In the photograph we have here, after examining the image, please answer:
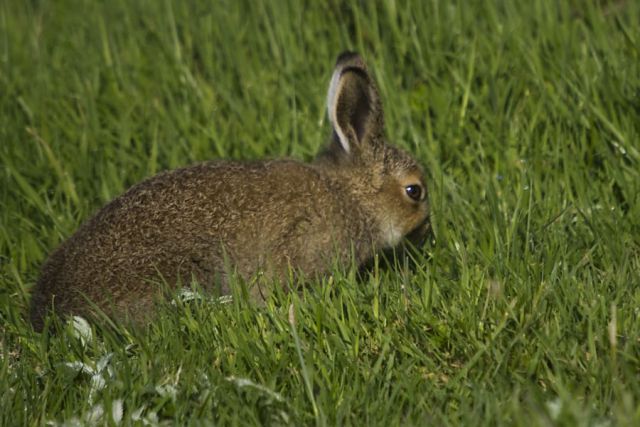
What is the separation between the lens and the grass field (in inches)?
163

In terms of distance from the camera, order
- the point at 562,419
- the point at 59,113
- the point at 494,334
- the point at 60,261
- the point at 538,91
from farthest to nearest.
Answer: the point at 59,113 → the point at 538,91 → the point at 60,261 → the point at 494,334 → the point at 562,419

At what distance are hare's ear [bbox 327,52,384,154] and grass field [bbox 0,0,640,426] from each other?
19.0 inches

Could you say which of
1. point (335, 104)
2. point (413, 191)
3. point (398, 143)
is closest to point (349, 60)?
point (335, 104)

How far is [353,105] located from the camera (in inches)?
239

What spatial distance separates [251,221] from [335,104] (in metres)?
0.91

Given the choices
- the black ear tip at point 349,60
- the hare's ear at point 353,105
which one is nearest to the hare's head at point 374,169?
the hare's ear at point 353,105

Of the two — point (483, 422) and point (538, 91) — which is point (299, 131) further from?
point (483, 422)

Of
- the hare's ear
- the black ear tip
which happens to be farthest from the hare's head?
the black ear tip

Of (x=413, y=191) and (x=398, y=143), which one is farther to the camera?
(x=398, y=143)

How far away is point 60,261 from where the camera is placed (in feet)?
17.8

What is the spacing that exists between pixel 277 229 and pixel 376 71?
5.86 feet

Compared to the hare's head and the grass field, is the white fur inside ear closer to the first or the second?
the hare's head

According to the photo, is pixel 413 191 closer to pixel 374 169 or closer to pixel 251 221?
pixel 374 169

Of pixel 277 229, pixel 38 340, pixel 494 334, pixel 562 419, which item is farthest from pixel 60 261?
pixel 562 419
